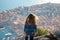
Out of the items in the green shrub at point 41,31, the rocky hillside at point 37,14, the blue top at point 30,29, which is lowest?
the green shrub at point 41,31

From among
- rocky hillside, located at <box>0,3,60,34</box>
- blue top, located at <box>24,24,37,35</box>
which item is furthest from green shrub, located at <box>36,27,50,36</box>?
blue top, located at <box>24,24,37,35</box>

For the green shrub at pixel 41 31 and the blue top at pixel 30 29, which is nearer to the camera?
the blue top at pixel 30 29

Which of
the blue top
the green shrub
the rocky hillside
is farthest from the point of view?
the rocky hillside

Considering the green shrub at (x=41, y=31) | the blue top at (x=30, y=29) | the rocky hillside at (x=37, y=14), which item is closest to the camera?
the blue top at (x=30, y=29)

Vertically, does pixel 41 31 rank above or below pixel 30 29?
below

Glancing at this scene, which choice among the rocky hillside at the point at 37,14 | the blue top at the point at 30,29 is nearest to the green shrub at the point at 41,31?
the rocky hillside at the point at 37,14

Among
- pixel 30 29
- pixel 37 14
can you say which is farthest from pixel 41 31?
pixel 30 29

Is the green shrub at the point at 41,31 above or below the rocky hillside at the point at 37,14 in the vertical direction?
below

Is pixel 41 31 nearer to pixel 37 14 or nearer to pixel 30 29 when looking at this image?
pixel 37 14

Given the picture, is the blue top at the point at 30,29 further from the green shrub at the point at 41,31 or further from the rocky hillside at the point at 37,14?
the rocky hillside at the point at 37,14

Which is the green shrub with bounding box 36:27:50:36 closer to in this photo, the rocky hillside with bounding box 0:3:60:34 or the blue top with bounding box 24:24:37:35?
the rocky hillside with bounding box 0:3:60:34

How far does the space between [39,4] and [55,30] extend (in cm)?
89

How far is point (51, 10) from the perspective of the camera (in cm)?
523

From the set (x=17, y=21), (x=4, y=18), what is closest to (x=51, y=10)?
(x=17, y=21)
